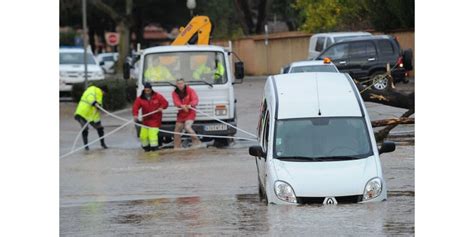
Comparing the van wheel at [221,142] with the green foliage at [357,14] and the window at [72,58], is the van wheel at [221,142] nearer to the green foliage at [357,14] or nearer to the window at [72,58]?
the window at [72,58]

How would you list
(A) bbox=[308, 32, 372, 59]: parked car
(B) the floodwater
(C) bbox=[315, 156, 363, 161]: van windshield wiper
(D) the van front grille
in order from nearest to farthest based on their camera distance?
(B) the floodwater → (D) the van front grille → (C) bbox=[315, 156, 363, 161]: van windshield wiper → (A) bbox=[308, 32, 372, 59]: parked car

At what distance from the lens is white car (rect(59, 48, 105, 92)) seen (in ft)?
129

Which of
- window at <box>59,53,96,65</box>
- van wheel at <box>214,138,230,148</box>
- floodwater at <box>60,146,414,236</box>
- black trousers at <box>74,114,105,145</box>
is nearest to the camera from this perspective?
floodwater at <box>60,146,414,236</box>

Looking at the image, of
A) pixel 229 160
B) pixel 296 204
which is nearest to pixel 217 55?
pixel 229 160

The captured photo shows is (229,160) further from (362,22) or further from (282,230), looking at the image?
(362,22)

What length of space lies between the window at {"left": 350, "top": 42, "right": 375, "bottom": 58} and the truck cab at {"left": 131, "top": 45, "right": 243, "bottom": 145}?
33.5 ft

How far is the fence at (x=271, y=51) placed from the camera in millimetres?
49562

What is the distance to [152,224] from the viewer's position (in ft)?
45.8

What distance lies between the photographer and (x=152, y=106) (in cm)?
2444

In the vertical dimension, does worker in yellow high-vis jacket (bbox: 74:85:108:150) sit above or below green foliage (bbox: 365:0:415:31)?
below

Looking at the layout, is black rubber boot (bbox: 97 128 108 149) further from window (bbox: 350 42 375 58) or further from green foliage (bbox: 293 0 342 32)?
green foliage (bbox: 293 0 342 32)

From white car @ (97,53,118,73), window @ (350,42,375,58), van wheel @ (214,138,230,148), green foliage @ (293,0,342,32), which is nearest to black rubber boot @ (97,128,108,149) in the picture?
van wheel @ (214,138,230,148)
